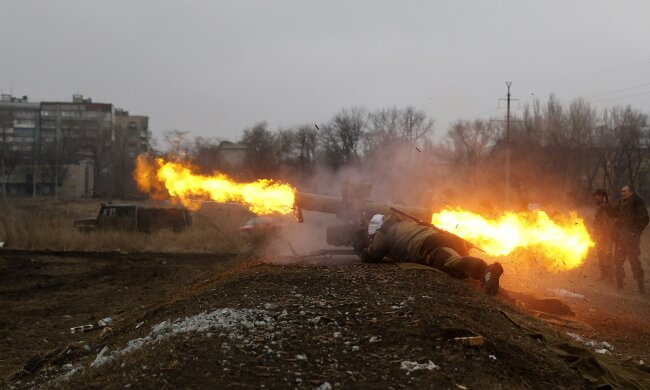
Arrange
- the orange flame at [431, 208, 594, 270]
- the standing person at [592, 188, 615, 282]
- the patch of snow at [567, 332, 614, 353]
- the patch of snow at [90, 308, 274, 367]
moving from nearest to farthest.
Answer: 1. the patch of snow at [90, 308, 274, 367]
2. the patch of snow at [567, 332, 614, 353]
3. the orange flame at [431, 208, 594, 270]
4. the standing person at [592, 188, 615, 282]

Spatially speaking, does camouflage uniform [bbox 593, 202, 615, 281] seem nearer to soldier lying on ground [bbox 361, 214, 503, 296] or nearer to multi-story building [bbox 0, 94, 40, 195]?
soldier lying on ground [bbox 361, 214, 503, 296]

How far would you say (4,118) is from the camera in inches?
3622

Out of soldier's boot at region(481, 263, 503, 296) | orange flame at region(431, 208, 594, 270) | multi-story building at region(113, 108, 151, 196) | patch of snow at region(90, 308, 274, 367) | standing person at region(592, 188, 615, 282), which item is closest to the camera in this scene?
patch of snow at region(90, 308, 274, 367)

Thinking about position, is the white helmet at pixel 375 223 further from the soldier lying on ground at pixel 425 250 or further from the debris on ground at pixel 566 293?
the debris on ground at pixel 566 293

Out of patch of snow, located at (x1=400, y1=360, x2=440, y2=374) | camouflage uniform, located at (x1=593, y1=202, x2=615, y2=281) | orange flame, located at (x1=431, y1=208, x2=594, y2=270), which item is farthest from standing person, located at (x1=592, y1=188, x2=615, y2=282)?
patch of snow, located at (x1=400, y1=360, x2=440, y2=374)

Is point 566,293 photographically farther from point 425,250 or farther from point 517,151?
point 517,151

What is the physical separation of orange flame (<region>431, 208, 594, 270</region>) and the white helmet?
5.09 ft

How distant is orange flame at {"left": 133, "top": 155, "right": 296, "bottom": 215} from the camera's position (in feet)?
44.4

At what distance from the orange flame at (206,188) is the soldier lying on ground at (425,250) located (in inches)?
99.0

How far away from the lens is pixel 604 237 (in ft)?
42.3

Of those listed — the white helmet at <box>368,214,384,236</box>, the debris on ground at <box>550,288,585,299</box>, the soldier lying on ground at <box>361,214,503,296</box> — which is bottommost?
the debris on ground at <box>550,288,585,299</box>

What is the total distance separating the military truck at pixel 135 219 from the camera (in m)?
24.7

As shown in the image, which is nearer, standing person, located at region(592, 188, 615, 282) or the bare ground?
the bare ground

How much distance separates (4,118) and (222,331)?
102 metres
